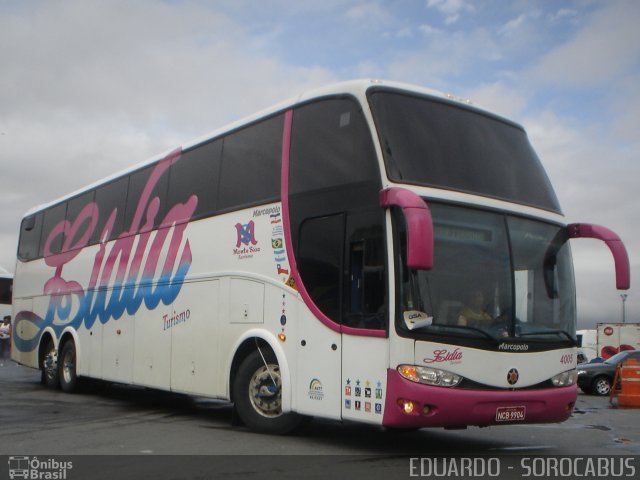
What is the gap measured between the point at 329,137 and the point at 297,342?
96.2 inches

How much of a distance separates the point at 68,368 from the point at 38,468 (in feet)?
31.3

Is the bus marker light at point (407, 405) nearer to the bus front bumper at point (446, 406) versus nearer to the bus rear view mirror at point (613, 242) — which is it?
the bus front bumper at point (446, 406)

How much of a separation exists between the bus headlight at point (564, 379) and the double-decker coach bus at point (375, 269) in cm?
2

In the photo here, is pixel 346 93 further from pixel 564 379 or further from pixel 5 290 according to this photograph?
pixel 5 290

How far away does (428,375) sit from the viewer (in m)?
7.91

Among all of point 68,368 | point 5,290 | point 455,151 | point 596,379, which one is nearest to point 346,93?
point 455,151

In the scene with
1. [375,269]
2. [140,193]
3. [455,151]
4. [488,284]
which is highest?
[140,193]

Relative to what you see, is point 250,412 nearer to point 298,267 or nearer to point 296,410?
point 296,410

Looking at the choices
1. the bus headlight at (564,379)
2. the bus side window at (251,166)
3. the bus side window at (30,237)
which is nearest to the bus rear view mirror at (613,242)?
the bus headlight at (564,379)

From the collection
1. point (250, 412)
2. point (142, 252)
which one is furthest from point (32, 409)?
point (250, 412)

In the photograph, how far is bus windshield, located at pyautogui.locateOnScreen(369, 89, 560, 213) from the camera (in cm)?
859

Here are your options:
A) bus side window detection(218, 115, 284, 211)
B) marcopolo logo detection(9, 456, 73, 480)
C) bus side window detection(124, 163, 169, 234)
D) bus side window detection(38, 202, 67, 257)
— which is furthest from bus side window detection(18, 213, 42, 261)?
marcopolo logo detection(9, 456, 73, 480)

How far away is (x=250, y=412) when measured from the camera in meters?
10.1

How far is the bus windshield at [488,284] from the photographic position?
8.05 metres
